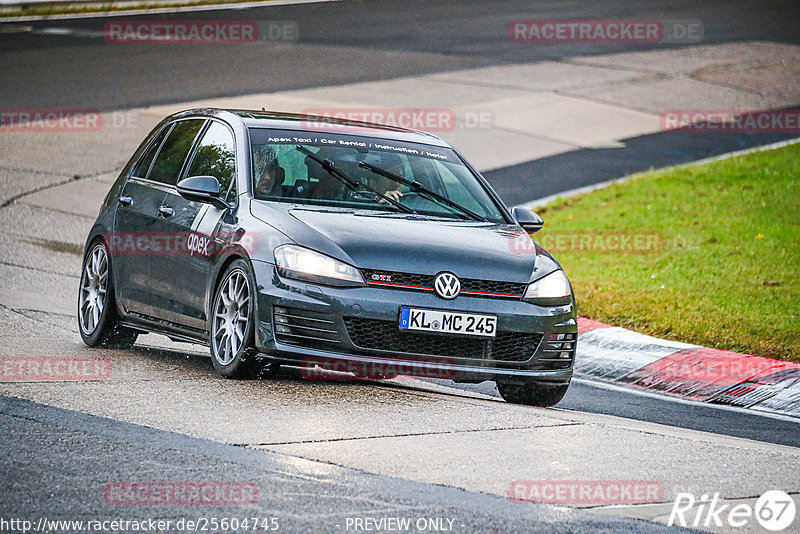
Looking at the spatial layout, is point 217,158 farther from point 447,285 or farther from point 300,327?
point 447,285

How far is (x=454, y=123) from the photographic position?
2061cm

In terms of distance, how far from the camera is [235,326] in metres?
7.66

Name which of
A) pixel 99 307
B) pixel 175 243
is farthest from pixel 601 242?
pixel 175 243

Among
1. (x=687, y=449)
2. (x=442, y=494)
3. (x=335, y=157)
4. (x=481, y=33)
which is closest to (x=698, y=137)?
(x=481, y=33)

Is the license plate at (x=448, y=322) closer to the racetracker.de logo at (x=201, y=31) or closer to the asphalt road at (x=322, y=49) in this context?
the asphalt road at (x=322, y=49)

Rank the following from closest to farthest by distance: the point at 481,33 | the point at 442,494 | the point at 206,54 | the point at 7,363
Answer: the point at 442,494, the point at 7,363, the point at 206,54, the point at 481,33

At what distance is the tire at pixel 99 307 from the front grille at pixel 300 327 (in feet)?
7.51

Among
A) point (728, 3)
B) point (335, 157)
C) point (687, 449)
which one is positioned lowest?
point (687, 449)

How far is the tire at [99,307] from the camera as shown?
9.25m

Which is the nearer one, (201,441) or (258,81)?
(201,441)

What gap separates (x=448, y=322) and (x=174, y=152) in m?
2.87

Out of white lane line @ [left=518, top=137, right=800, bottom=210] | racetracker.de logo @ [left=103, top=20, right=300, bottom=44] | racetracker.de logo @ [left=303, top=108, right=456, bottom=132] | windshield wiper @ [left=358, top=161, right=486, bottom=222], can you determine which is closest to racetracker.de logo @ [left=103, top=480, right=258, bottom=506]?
windshield wiper @ [left=358, top=161, right=486, bottom=222]

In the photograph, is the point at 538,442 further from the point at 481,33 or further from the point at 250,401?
the point at 481,33

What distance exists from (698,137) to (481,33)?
9394 millimetres
